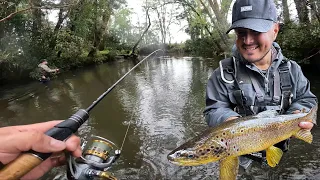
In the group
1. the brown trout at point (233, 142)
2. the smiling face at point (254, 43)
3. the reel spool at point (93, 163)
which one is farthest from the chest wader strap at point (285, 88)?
the reel spool at point (93, 163)

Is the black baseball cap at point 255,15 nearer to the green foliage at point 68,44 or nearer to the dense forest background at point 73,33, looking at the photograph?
the dense forest background at point 73,33

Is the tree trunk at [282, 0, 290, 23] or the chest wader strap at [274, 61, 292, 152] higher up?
the tree trunk at [282, 0, 290, 23]

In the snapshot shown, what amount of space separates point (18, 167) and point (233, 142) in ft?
4.51

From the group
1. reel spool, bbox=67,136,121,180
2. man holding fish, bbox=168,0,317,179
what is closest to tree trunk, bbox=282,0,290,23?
man holding fish, bbox=168,0,317,179

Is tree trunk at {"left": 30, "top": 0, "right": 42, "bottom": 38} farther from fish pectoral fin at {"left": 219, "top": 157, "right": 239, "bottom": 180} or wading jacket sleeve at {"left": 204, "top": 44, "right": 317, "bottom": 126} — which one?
fish pectoral fin at {"left": 219, "top": 157, "right": 239, "bottom": 180}

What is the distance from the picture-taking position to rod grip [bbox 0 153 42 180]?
4.66 ft

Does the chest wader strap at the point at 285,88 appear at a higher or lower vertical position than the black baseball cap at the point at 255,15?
lower

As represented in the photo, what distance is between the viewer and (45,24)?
2173 cm

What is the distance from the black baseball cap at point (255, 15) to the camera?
261 cm

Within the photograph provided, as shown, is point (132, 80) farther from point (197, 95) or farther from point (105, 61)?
point (105, 61)

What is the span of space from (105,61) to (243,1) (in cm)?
2914

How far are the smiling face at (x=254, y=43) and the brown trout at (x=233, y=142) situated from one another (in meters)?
0.69

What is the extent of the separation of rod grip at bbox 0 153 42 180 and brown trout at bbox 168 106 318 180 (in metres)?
0.89

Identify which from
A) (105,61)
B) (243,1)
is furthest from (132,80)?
(105,61)
